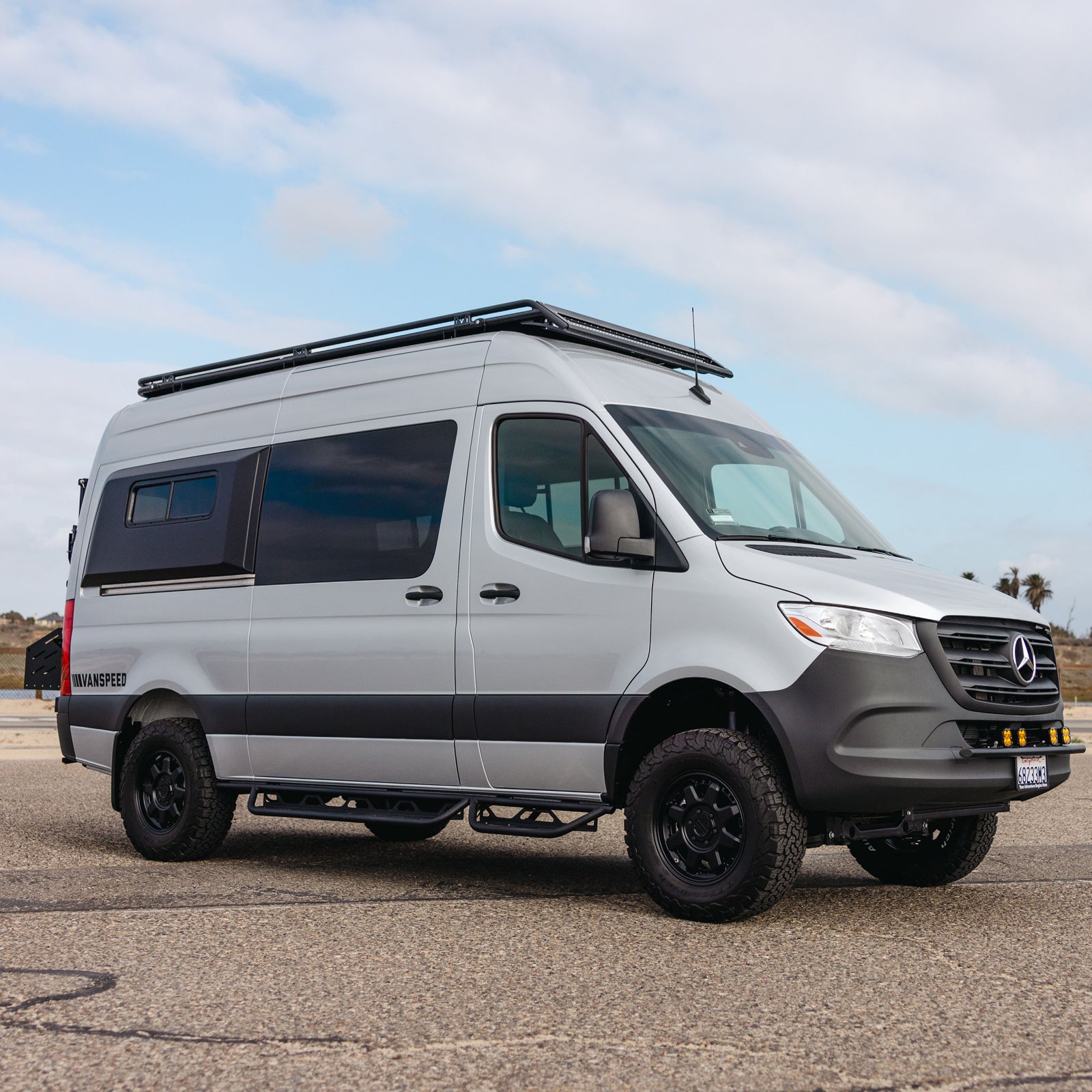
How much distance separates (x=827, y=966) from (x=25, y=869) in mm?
5003

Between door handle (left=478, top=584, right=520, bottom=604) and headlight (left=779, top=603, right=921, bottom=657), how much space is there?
1600 mm

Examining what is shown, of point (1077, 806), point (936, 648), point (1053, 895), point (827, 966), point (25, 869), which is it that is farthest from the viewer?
point (1077, 806)

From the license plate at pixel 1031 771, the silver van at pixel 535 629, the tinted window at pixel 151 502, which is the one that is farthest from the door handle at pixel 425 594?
the license plate at pixel 1031 771

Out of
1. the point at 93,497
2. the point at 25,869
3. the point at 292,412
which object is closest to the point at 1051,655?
the point at 292,412

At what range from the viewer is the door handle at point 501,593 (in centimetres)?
700

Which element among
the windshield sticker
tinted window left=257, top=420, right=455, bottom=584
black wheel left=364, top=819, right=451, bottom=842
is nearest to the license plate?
the windshield sticker

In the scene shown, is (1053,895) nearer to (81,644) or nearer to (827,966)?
(827,966)

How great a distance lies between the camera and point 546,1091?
3766mm

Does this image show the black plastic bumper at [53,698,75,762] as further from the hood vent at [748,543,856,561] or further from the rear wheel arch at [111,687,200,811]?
the hood vent at [748,543,856,561]

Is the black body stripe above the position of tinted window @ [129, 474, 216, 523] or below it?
below

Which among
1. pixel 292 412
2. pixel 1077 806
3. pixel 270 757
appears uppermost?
pixel 292 412

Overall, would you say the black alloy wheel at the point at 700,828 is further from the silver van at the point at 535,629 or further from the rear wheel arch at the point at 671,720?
the rear wheel arch at the point at 671,720

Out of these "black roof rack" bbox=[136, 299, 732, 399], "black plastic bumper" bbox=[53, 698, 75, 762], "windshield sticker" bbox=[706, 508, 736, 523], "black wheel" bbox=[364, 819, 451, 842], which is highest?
"black roof rack" bbox=[136, 299, 732, 399]

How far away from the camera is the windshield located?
675 centimetres
